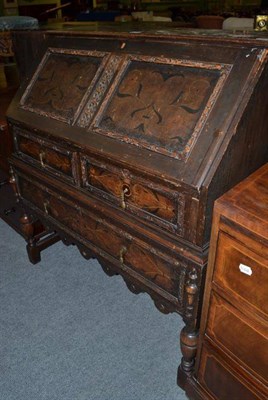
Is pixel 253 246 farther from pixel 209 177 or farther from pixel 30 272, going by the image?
pixel 30 272

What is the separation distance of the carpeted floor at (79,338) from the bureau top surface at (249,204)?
1.08 m

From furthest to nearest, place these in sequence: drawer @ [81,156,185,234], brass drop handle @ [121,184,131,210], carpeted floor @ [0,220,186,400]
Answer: carpeted floor @ [0,220,186,400]
brass drop handle @ [121,184,131,210]
drawer @ [81,156,185,234]

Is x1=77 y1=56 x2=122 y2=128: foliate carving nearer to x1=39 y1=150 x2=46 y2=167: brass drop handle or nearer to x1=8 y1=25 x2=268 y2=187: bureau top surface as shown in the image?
x1=8 y1=25 x2=268 y2=187: bureau top surface

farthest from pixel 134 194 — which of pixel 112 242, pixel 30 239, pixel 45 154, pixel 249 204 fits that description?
pixel 30 239

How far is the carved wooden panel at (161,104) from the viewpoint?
1144mm

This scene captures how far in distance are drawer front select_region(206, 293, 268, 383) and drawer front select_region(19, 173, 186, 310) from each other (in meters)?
0.15

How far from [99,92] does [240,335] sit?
3.58 feet

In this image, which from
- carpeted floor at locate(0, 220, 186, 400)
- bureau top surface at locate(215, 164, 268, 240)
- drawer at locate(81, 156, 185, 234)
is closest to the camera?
bureau top surface at locate(215, 164, 268, 240)

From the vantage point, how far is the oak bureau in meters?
1.10

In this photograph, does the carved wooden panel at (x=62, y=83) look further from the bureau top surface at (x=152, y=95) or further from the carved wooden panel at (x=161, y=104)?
the carved wooden panel at (x=161, y=104)

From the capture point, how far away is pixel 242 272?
1069 millimetres

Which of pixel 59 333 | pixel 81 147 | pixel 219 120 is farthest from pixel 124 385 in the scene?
pixel 219 120

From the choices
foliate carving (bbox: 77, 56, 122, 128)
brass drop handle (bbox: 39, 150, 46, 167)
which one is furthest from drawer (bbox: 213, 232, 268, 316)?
brass drop handle (bbox: 39, 150, 46, 167)

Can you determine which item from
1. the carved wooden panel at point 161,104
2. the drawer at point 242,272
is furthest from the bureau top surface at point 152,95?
the drawer at point 242,272
